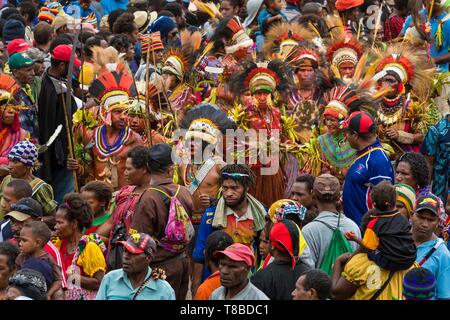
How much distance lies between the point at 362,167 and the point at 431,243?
201 centimetres

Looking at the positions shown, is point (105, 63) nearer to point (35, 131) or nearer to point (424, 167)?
point (35, 131)

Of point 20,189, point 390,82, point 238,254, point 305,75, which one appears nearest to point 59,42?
point 305,75

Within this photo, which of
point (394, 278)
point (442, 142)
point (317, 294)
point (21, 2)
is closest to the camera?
point (317, 294)

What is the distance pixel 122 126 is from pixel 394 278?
458 centimetres

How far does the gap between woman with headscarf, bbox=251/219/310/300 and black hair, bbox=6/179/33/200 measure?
2825mm

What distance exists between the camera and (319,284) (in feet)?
29.8

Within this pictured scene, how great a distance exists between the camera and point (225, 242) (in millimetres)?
10445

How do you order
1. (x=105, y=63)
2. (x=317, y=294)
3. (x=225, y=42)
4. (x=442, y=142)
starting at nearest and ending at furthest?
1. (x=317, y=294)
2. (x=442, y=142)
3. (x=105, y=63)
4. (x=225, y=42)

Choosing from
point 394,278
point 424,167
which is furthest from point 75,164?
point 394,278

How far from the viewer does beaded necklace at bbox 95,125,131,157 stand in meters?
13.7

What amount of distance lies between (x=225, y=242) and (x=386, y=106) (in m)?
4.37

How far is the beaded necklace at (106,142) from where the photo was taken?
13672 mm

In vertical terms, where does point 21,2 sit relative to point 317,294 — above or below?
below

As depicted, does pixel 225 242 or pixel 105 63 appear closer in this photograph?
pixel 225 242
